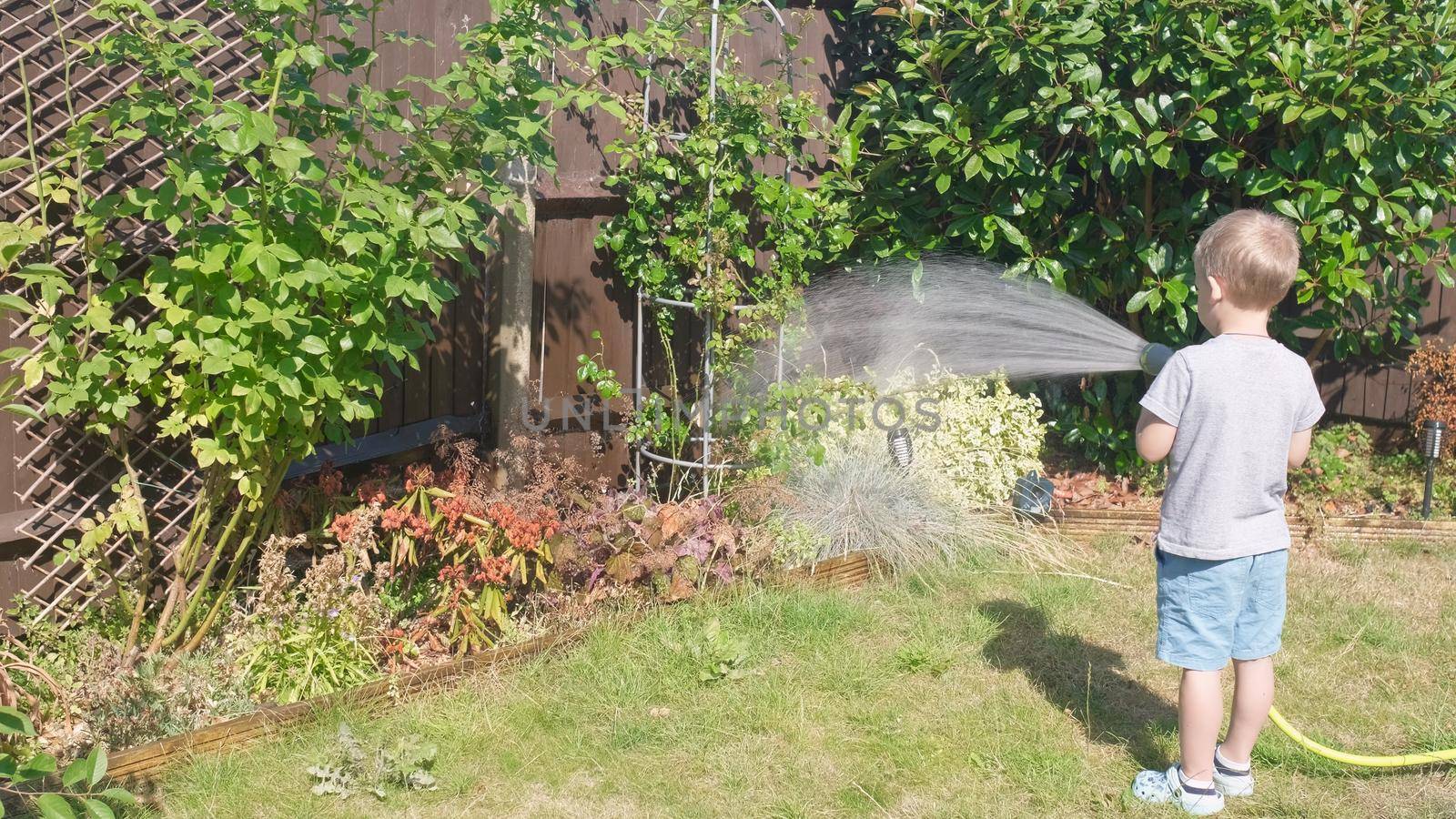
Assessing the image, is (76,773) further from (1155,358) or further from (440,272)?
(1155,358)

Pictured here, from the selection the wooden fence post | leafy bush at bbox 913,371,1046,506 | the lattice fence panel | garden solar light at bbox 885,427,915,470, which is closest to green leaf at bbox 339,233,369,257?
the lattice fence panel

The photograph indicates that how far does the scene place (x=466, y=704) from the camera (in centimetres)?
354

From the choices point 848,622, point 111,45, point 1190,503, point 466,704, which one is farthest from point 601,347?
point 1190,503

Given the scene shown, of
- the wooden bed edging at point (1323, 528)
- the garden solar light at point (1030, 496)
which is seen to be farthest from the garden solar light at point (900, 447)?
the wooden bed edging at point (1323, 528)

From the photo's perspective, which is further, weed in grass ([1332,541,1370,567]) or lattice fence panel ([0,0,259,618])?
weed in grass ([1332,541,1370,567])

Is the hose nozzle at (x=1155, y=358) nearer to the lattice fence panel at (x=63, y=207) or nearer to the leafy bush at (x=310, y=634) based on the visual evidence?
the leafy bush at (x=310, y=634)

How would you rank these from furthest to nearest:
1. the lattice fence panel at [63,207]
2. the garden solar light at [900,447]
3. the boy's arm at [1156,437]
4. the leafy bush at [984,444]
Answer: the leafy bush at [984,444]
the garden solar light at [900,447]
the lattice fence panel at [63,207]
the boy's arm at [1156,437]

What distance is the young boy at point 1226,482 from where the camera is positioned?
2.91 m

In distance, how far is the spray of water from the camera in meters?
5.79

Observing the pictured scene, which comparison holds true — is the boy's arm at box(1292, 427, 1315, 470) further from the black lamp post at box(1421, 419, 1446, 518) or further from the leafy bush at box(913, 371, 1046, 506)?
the black lamp post at box(1421, 419, 1446, 518)

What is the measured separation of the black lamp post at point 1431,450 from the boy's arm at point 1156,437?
340 cm

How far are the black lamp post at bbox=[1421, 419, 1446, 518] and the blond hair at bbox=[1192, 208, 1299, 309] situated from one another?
10.9 ft

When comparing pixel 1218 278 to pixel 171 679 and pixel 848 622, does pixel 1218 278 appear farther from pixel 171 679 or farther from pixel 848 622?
pixel 171 679

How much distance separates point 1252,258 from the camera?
2.87 metres
